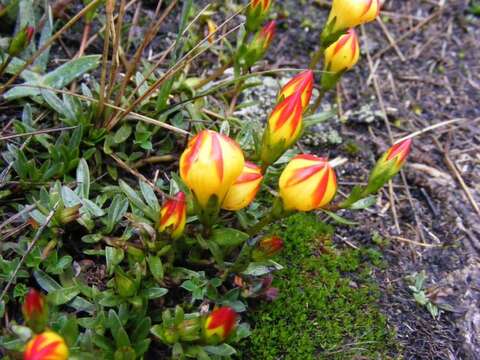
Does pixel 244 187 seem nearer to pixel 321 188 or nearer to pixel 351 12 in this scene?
pixel 321 188

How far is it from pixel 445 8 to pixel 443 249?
1.63 meters

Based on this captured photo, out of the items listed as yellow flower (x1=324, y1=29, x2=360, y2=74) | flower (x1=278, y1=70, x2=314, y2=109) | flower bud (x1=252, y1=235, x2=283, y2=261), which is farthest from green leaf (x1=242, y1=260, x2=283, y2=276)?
yellow flower (x1=324, y1=29, x2=360, y2=74)

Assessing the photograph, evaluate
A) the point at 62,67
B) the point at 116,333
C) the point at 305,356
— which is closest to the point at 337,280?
the point at 305,356

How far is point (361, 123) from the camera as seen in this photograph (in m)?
2.83

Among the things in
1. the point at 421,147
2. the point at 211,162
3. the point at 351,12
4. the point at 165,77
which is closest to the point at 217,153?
the point at 211,162

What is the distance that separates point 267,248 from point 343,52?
0.82 metres

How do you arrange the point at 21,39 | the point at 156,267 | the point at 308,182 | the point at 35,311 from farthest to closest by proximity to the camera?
the point at 21,39, the point at 156,267, the point at 308,182, the point at 35,311

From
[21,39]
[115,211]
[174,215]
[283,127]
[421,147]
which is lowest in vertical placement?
[421,147]

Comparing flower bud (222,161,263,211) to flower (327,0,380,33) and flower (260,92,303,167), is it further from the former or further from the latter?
flower (327,0,380,33)

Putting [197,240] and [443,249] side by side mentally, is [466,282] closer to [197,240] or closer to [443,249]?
[443,249]

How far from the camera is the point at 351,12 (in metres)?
2.04

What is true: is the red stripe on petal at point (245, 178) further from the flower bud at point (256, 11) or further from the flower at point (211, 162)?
the flower bud at point (256, 11)

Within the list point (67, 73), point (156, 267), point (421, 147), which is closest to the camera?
point (156, 267)

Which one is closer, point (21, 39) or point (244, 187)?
point (244, 187)
